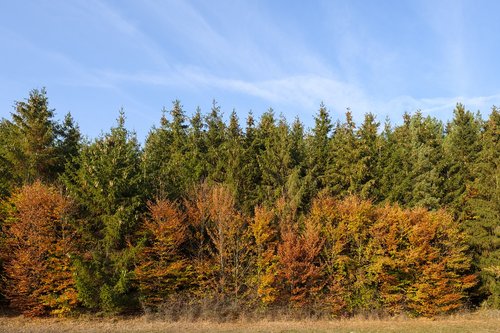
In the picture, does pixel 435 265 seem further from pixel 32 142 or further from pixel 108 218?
pixel 32 142

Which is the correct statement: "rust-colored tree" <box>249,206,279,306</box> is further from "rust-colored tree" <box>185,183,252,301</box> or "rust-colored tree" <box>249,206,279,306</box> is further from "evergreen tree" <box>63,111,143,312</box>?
"evergreen tree" <box>63,111,143,312</box>

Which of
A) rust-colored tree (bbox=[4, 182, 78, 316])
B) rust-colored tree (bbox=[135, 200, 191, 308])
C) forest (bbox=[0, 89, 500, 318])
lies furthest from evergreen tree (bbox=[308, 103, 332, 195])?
rust-colored tree (bbox=[4, 182, 78, 316])

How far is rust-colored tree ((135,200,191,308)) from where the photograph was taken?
25672 mm

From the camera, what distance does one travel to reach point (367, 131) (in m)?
37.8

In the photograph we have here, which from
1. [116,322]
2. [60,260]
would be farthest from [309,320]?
[60,260]

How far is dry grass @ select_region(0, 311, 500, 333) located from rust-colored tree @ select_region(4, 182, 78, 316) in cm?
116

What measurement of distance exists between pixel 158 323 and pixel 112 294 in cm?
327

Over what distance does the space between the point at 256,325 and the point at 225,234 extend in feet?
22.9

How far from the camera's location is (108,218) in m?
25.8

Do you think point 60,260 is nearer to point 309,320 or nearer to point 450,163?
point 309,320

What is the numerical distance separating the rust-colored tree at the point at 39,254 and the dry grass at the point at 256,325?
1.16 meters

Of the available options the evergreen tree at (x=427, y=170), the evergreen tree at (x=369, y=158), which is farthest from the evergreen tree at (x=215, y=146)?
the evergreen tree at (x=427, y=170)

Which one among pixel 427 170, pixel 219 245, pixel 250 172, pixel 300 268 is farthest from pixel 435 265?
pixel 250 172

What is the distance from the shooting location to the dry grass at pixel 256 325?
827 inches
